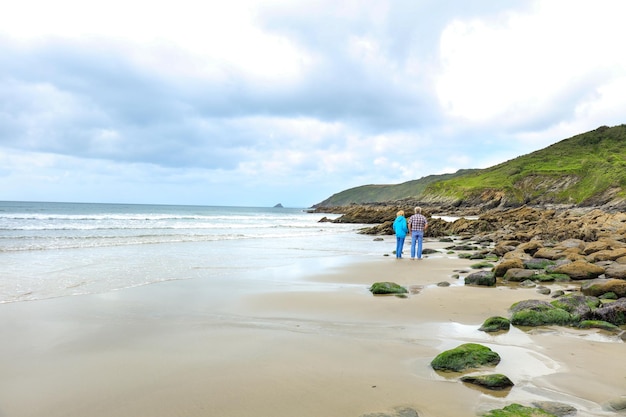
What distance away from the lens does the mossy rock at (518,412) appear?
3199 millimetres

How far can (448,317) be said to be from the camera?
6.78 metres

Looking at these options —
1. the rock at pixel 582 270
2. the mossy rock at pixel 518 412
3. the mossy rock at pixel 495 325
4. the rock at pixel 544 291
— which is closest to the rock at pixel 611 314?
the mossy rock at pixel 495 325

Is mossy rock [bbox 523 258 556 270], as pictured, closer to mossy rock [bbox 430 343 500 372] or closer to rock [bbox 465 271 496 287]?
rock [bbox 465 271 496 287]

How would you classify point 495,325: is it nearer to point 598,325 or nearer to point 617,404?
point 598,325

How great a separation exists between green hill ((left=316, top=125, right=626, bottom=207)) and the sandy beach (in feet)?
189

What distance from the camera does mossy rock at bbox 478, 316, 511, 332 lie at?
5.91m

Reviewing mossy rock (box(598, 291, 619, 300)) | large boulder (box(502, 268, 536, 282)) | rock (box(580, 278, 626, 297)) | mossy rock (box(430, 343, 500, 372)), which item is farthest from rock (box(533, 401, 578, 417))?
large boulder (box(502, 268, 536, 282))

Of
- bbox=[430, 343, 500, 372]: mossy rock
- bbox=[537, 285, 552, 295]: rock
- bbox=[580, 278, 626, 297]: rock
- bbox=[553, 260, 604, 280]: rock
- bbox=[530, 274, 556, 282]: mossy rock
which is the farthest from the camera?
bbox=[530, 274, 556, 282]: mossy rock

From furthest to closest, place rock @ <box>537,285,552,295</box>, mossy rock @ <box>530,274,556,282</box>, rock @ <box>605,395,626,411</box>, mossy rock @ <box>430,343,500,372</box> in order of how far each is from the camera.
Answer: mossy rock @ <box>530,274,556,282</box>
rock @ <box>537,285,552,295</box>
mossy rock @ <box>430,343,500,372</box>
rock @ <box>605,395,626,411</box>

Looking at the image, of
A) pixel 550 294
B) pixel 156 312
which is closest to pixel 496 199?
pixel 550 294

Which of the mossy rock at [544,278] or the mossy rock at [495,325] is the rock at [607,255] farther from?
the mossy rock at [495,325]

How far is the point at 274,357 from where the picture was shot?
4.77 metres

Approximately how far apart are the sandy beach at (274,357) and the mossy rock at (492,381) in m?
0.09

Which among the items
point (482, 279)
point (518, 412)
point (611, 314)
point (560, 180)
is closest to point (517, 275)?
point (482, 279)
